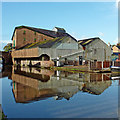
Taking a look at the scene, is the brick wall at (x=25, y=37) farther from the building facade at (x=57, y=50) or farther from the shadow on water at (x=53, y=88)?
the shadow on water at (x=53, y=88)

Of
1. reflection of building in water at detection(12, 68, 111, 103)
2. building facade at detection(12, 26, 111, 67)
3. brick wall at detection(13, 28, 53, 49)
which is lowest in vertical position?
reflection of building in water at detection(12, 68, 111, 103)

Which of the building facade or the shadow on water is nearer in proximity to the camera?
the shadow on water

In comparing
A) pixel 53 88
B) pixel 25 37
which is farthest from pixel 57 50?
pixel 53 88

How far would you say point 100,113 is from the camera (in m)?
6.42

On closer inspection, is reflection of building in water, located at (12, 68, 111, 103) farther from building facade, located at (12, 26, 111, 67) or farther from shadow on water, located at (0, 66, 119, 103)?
building facade, located at (12, 26, 111, 67)

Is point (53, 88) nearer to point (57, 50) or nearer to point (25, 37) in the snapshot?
point (57, 50)

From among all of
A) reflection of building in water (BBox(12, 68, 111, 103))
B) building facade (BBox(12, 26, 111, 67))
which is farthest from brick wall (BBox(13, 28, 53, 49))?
reflection of building in water (BBox(12, 68, 111, 103))

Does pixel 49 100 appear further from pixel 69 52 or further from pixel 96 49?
pixel 96 49

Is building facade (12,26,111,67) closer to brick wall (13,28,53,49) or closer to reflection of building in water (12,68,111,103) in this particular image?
brick wall (13,28,53,49)

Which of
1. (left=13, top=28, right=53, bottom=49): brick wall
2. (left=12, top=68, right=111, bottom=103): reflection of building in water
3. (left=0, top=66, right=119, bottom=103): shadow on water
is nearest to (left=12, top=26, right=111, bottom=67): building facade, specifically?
(left=13, top=28, right=53, bottom=49): brick wall

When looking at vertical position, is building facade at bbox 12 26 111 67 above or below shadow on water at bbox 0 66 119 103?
above

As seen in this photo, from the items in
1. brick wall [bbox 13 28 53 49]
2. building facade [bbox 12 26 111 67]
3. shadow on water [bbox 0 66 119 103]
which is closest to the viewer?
shadow on water [bbox 0 66 119 103]

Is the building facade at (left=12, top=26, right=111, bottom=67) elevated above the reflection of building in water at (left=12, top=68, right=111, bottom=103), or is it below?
above

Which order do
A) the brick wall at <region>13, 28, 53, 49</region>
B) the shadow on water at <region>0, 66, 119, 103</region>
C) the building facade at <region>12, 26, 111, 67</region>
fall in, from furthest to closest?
the brick wall at <region>13, 28, 53, 49</region>, the building facade at <region>12, 26, 111, 67</region>, the shadow on water at <region>0, 66, 119, 103</region>
